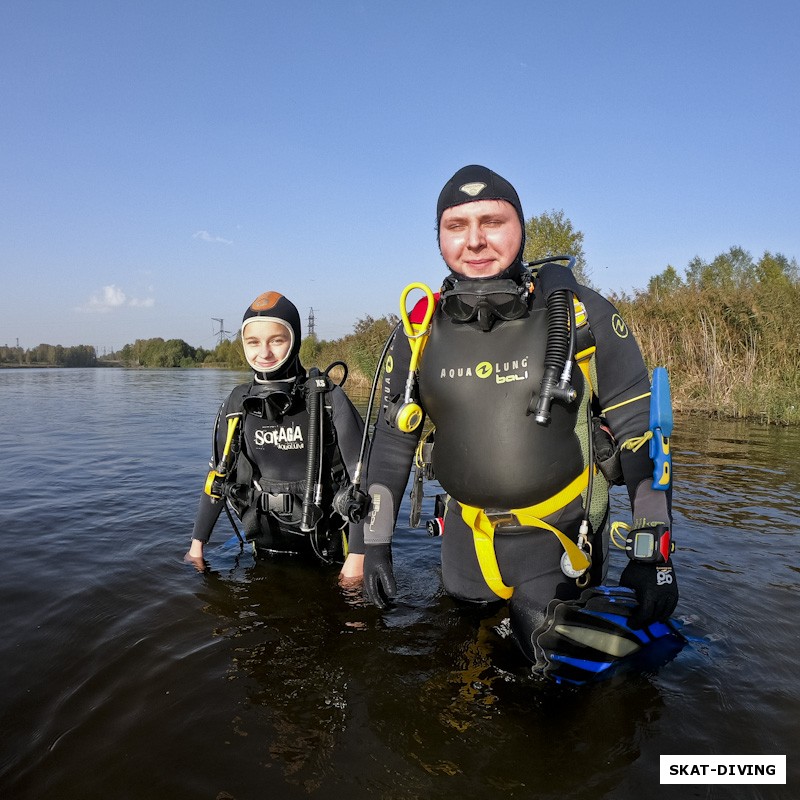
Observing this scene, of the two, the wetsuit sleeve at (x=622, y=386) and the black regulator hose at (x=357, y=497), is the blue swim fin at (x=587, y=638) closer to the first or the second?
the wetsuit sleeve at (x=622, y=386)

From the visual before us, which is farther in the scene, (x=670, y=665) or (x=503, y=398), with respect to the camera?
(x=670, y=665)

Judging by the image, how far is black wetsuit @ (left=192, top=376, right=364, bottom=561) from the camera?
13.3 ft

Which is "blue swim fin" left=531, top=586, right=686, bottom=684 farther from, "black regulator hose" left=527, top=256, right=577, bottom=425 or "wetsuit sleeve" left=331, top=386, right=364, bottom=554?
"wetsuit sleeve" left=331, top=386, right=364, bottom=554

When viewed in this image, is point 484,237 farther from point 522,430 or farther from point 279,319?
point 279,319

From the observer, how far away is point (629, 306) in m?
16.1

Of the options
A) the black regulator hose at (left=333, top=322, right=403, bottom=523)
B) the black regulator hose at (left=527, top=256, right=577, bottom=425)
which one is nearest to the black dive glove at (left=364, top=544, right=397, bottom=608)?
the black regulator hose at (left=333, top=322, right=403, bottom=523)

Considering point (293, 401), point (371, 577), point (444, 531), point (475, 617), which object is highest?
point (293, 401)

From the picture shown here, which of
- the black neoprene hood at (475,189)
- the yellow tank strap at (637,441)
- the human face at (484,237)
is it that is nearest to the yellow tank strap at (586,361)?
the yellow tank strap at (637,441)

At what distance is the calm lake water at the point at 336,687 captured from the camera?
2.04 metres

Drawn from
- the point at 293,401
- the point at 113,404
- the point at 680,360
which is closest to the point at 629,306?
the point at 680,360

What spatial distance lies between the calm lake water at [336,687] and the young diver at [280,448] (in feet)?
1.24

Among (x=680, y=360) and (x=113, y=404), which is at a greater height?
(x=680, y=360)

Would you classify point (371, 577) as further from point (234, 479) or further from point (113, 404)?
point (113, 404)

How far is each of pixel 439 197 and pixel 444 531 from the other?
165 cm
